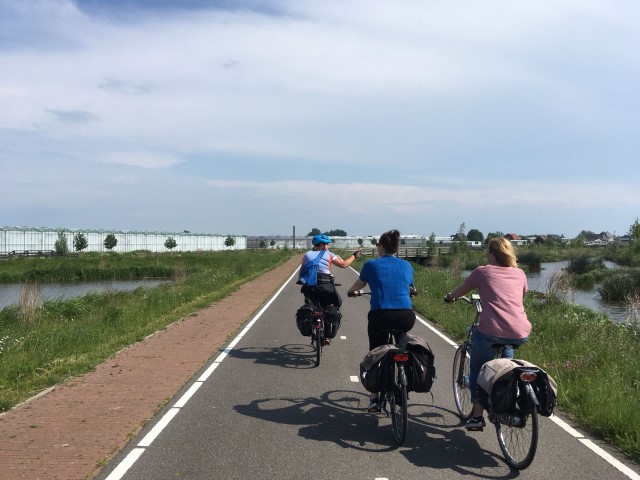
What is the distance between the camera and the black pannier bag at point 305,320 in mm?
9992

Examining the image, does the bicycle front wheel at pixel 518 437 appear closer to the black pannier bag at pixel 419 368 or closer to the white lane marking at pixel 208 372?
the black pannier bag at pixel 419 368

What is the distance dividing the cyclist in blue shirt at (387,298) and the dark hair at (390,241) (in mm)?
208

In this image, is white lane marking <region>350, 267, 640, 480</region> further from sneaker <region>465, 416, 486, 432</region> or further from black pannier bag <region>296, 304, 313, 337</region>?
black pannier bag <region>296, 304, 313, 337</region>

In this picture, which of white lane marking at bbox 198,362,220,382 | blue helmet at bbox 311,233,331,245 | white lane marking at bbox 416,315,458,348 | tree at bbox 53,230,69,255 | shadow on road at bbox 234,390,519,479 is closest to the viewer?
shadow on road at bbox 234,390,519,479

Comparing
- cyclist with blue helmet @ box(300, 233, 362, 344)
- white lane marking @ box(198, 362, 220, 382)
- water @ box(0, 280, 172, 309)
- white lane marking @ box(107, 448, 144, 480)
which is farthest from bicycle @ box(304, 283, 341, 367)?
water @ box(0, 280, 172, 309)

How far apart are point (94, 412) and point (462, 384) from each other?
13.4 feet

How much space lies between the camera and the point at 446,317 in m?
15.4

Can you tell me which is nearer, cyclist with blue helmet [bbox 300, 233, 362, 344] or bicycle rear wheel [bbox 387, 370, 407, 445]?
bicycle rear wheel [bbox 387, 370, 407, 445]

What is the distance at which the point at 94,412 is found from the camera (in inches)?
268

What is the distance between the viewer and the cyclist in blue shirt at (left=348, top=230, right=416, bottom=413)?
20.2 feet

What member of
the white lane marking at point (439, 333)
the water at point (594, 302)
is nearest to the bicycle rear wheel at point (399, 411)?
the white lane marking at point (439, 333)

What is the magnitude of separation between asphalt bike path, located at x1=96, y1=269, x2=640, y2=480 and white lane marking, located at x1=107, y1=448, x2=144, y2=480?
10 millimetres

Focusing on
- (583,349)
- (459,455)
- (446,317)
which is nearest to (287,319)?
(446,317)

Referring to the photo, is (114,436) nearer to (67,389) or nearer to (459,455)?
(67,389)
